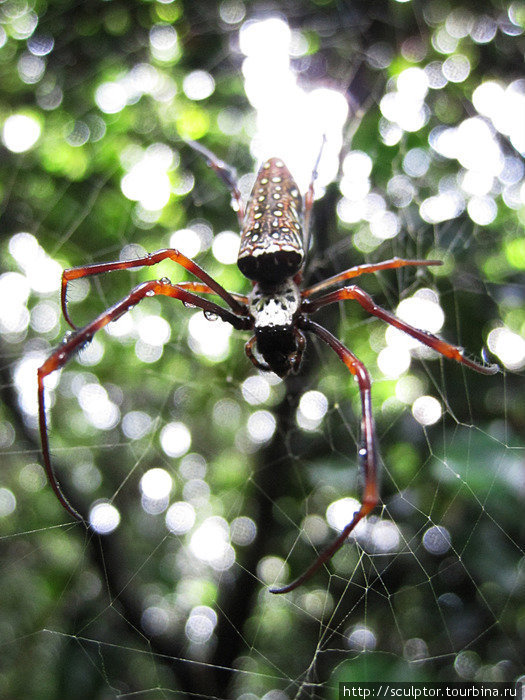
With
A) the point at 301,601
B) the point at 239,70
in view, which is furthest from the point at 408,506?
the point at 239,70

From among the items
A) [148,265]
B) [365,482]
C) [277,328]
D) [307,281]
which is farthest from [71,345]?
[307,281]

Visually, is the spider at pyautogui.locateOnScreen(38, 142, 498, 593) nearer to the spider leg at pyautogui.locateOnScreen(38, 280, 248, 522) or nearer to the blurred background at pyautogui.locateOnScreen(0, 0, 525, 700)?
the spider leg at pyautogui.locateOnScreen(38, 280, 248, 522)

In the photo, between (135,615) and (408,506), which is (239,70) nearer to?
(408,506)

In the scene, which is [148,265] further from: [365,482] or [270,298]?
[365,482]

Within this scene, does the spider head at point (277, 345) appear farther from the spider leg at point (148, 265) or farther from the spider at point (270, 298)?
the spider leg at point (148, 265)

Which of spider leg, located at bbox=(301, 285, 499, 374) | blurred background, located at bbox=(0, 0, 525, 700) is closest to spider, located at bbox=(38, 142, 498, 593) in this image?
spider leg, located at bbox=(301, 285, 499, 374)

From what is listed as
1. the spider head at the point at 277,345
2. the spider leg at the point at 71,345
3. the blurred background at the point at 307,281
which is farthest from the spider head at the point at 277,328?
the blurred background at the point at 307,281
